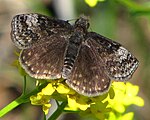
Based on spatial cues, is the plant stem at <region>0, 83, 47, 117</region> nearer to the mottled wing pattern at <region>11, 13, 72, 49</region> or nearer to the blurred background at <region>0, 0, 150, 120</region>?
the mottled wing pattern at <region>11, 13, 72, 49</region>

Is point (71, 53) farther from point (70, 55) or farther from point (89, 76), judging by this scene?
point (89, 76)

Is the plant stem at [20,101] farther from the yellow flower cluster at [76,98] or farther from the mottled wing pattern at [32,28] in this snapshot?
the mottled wing pattern at [32,28]

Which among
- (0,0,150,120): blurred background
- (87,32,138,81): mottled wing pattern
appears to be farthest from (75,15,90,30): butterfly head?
(0,0,150,120): blurred background

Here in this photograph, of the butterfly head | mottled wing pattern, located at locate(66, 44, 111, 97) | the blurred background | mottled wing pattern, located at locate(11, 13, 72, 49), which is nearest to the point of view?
mottled wing pattern, located at locate(66, 44, 111, 97)

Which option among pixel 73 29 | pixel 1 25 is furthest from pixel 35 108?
pixel 73 29

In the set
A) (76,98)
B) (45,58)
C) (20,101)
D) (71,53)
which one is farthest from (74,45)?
(20,101)

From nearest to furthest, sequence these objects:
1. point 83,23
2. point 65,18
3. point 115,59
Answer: point 115,59, point 83,23, point 65,18
